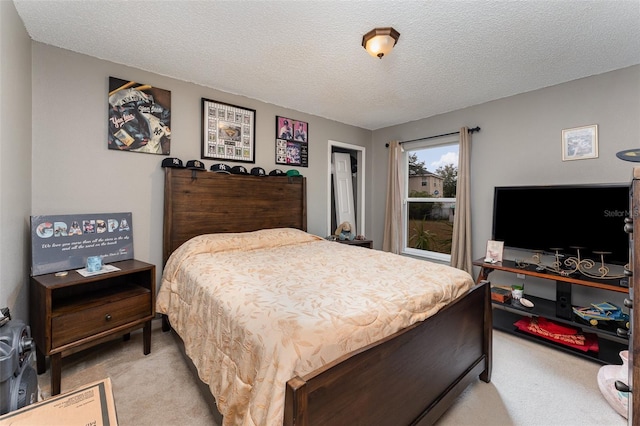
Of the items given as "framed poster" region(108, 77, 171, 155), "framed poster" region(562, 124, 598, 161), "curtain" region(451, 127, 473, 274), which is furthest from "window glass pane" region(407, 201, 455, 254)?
"framed poster" region(108, 77, 171, 155)

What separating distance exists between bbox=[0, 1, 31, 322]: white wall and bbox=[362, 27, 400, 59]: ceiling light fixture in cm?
214

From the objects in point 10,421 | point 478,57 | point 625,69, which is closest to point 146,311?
point 10,421

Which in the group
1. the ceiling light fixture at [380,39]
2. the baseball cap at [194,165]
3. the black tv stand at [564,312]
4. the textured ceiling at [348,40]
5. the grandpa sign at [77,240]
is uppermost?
the textured ceiling at [348,40]

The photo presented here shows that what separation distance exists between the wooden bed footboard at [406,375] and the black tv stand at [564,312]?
38.7 inches

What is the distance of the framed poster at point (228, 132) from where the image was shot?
2934 mm

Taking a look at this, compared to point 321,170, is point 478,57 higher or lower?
higher

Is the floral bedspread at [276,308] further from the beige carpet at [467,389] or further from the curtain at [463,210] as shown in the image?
the curtain at [463,210]

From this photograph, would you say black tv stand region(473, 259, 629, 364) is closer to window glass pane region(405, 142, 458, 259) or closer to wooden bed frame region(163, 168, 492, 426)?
wooden bed frame region(163, 168, 492, 426)

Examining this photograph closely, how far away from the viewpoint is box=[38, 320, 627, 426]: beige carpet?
1.60m

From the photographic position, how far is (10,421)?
79 centimetres

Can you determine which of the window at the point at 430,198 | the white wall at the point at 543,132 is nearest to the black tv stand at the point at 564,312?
the white wall at the point at 543,132

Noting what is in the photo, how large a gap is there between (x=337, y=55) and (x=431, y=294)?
198 centimetres

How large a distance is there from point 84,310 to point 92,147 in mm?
1366

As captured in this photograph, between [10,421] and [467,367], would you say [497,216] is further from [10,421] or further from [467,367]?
[10,421]
